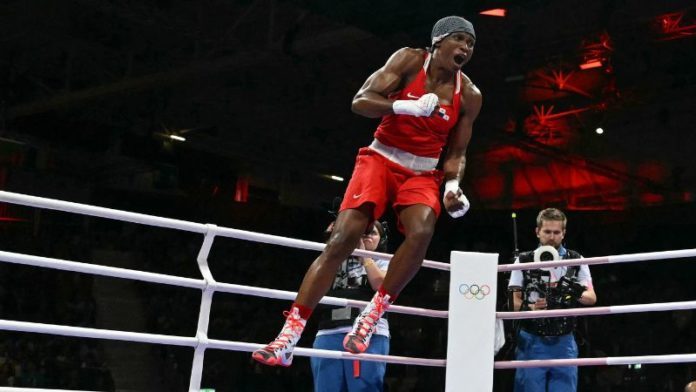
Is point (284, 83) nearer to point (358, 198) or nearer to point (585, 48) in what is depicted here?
point (585, 48)

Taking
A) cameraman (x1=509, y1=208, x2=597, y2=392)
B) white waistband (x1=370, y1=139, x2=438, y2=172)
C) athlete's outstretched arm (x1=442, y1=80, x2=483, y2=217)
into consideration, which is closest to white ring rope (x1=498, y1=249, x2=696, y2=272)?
cameraman (x1=509, y1=208, x2=597, y2=392)

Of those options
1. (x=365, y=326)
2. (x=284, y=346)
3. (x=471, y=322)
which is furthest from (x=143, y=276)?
(x=471, y=322)

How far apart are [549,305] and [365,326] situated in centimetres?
115

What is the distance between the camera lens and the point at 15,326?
2.79m

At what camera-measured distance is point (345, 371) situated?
13.0 feet

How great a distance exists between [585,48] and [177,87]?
6.44 metres

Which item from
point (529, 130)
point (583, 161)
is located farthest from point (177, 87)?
point (583, 161)

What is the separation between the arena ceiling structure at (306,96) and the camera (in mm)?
11523

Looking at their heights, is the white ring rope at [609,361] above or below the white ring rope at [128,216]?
below

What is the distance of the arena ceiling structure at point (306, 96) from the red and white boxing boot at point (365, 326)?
6466 millimetres

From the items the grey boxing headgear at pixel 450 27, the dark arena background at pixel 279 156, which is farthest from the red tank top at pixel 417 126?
the dark arena background at pixel 279 156

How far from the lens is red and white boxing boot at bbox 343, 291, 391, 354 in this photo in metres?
3.23

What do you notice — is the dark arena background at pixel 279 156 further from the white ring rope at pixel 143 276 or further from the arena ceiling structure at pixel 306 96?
the white ring rope at pixel 143 276

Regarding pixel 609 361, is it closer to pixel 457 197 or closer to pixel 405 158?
pixel 457 197
